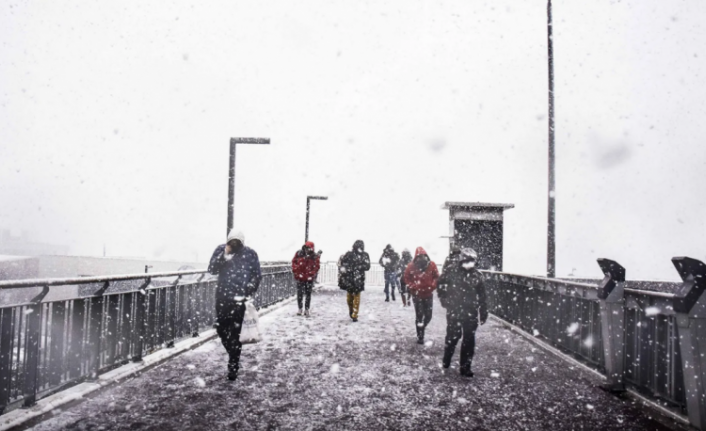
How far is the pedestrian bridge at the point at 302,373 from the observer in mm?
4625

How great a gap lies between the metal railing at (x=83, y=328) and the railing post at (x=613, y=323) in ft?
19.1

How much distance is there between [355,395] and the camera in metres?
5.45

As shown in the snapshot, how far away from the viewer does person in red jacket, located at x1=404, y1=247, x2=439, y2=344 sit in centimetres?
932

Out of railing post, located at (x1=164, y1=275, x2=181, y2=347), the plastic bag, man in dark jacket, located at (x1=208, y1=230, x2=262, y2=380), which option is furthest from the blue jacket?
railing post, located at (x1=164, y1=275, x2=181, y2=347)

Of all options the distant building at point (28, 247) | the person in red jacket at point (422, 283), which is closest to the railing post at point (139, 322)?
the person in red jacket at point (422, 283)

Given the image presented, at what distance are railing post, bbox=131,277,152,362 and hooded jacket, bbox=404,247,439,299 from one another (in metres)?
4.59

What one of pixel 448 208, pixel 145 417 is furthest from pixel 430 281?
pixel 448 208

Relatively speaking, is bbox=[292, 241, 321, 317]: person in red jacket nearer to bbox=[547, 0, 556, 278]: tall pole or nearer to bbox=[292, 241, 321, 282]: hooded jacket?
bbox=[292, 241, 321, 282]: hooded jacket

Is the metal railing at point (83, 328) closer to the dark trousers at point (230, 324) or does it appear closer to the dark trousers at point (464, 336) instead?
the dark trousers at point (230, 324)

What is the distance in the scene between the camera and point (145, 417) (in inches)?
180

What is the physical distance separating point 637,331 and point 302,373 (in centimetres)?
396

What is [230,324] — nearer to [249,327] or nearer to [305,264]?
[249,327]

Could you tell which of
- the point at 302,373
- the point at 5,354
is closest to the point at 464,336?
the point at 302,373

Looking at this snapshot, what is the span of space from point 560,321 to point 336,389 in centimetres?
460
